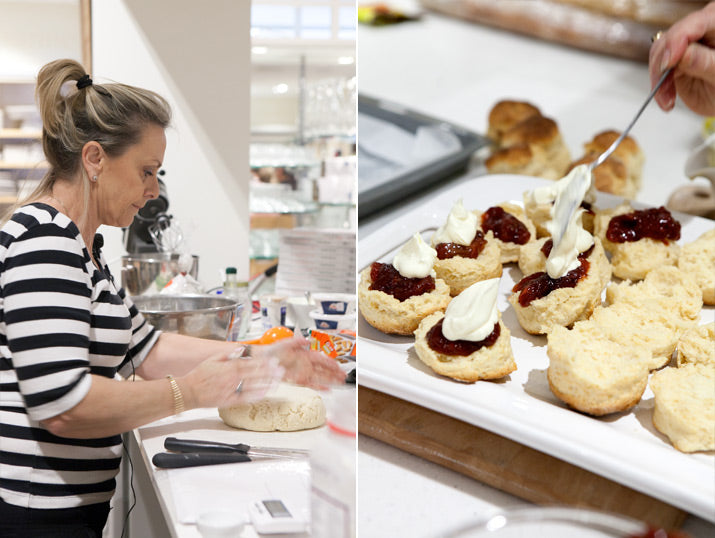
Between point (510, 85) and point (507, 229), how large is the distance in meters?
1.25

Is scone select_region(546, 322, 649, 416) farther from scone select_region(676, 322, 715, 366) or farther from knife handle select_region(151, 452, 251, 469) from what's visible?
knife handle select_region(151, 452, 251, 469)

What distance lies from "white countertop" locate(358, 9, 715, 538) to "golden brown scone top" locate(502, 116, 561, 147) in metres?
0.13

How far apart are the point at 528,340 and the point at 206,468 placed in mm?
560

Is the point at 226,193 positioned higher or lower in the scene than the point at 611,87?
lower

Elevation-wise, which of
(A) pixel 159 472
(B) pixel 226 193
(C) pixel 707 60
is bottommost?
(A) pixel 159 472

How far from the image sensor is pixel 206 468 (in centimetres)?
100

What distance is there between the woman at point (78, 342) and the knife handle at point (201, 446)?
0.05 m

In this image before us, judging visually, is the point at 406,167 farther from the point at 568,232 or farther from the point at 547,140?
the point at 568,232

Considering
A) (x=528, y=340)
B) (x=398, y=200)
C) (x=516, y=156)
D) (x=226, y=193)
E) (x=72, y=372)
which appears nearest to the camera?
(x=72, y=372)

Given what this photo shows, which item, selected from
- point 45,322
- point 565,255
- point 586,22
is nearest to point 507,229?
point 565,255

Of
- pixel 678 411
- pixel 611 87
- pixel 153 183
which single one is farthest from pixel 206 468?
pixel 611 87

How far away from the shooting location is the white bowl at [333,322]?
162cm

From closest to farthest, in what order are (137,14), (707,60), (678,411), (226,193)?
(678,411) < (707,60) < (137,14) < (226,193)

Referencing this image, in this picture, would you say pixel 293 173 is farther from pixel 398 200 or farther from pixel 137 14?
pixel 398 200
